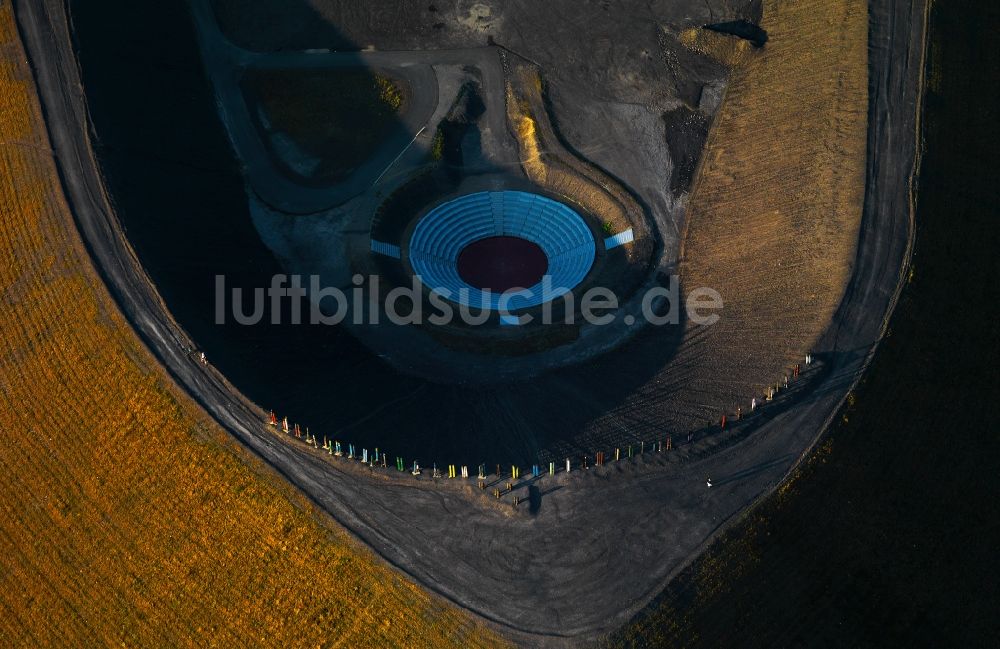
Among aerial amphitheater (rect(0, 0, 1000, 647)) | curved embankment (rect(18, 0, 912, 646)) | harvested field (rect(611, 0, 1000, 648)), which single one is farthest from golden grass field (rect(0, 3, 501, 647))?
harvested field (rect(611, 0, 1000, 648))

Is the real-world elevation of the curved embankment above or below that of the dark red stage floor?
below

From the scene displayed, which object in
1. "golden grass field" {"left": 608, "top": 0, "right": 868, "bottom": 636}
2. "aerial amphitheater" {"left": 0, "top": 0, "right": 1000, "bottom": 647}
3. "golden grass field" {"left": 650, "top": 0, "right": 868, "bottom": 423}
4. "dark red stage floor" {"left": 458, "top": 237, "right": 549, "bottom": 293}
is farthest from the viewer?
"dark red stage floor" {"left": 458, "top": 237, "right": 549, "bottom": 293}

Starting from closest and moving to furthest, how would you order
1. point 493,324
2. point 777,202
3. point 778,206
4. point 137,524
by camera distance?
1. point 137,524
2. point 493,324
3. point 778,206
4. point 777,202

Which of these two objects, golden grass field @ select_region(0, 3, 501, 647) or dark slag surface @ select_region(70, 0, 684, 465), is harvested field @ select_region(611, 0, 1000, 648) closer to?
dark slag surface @ select_region(70, 0, 684, 465)

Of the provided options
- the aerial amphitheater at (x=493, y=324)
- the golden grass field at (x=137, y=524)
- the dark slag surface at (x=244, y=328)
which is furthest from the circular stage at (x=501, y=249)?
the golden grass field at (x=137, y=524)

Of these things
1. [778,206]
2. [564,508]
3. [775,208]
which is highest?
[778,206]

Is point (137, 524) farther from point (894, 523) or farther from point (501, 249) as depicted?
point (894, 523)

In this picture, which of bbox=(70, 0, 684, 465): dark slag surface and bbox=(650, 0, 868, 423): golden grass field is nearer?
bbox=(70, 0, 684, 465): dark slag surface

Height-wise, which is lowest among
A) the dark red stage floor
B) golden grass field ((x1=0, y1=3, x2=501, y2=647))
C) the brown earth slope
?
golden grass field ((x1=0, y1=3, x2=501, y2=647))

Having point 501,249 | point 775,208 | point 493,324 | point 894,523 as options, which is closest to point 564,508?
point 894,523
